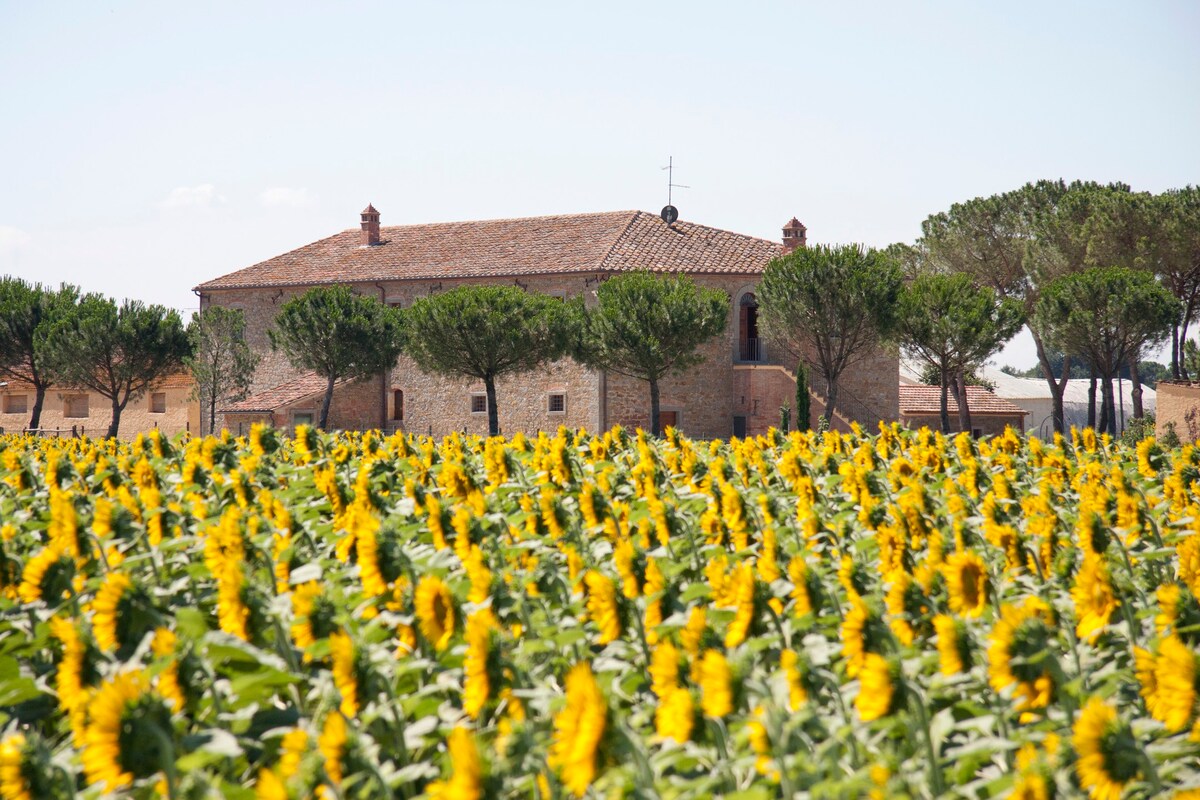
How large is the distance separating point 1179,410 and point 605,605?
36635 millimetres

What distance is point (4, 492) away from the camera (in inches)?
291

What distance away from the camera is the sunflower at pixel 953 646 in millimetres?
3666

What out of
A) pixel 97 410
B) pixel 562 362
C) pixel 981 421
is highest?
pixel 562 362

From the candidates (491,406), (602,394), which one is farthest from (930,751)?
(602,394)

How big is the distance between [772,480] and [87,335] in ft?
156

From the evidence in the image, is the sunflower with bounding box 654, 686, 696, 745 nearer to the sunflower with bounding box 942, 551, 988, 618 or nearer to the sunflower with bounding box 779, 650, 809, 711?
the sunflower with bounding box 779, 650, 809, 711

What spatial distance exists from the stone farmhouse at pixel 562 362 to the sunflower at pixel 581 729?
3959 cm

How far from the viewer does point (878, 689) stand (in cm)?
342

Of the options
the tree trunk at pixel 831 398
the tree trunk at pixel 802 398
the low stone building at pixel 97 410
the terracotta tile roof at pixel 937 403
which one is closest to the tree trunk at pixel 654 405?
the tree trunk at pixel 802 398

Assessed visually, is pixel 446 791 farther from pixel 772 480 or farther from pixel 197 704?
pixel 772 480

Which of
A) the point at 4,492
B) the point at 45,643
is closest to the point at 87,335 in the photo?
the point at 4,492

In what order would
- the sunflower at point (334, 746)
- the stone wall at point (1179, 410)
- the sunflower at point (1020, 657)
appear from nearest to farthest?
the sunflower at point (334, 746) < the sunflower at point (1020, 657) < the stone wall at point (1179, 410)

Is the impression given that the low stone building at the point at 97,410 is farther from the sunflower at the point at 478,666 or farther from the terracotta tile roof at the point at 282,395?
the sunflower at the point at 478,666

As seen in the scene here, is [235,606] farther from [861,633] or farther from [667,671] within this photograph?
[861,633]
